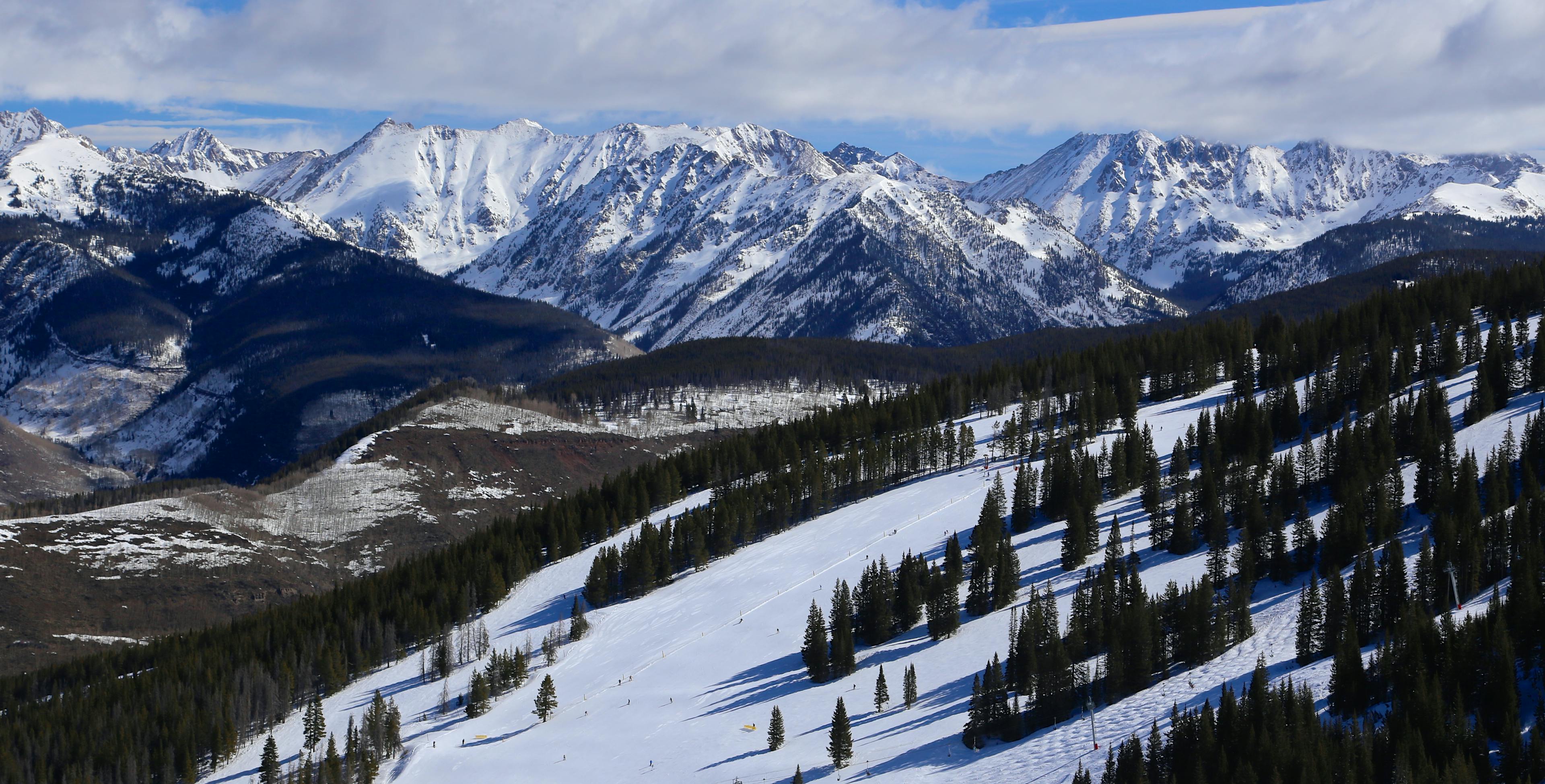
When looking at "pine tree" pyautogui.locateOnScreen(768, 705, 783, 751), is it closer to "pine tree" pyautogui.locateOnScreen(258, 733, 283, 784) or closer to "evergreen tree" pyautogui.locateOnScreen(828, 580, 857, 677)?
"evergreen tree" pyautogui.locateOnScreen(828, 580, 857, 677)

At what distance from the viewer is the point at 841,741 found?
92.3m

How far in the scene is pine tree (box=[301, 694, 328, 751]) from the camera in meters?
122

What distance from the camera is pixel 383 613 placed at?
159125 mm

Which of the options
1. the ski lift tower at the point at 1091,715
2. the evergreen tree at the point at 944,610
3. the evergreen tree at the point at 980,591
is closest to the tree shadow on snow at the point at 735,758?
the evergreen tree at the point at 944,610

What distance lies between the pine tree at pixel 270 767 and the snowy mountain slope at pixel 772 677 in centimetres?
379

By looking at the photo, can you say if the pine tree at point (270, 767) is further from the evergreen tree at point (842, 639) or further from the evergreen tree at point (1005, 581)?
the evergreen tree at point (1005, 581)

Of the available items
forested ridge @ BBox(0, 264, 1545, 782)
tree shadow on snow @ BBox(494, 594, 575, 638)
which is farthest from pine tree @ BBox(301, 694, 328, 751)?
tree shadow on snow @ BBox(494, 594, 575, 638)

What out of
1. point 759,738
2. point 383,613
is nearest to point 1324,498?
point 759,738

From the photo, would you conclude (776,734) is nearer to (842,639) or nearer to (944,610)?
(842,639)

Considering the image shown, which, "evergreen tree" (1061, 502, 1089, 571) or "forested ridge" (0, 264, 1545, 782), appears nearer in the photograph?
"forested ridge" (0, 264, 1545, 782)

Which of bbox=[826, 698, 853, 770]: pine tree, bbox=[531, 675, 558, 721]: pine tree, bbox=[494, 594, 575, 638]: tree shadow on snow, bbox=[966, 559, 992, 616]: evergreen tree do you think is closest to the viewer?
bbox=[826, 698, 853, 770]: pine tree

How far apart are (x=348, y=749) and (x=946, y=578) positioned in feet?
189

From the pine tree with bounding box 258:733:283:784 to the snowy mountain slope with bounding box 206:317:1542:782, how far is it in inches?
149

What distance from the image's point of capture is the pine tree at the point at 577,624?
466 ft
